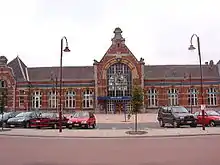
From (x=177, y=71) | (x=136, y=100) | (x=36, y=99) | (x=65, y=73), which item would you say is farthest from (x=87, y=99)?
(x=136, y=100)

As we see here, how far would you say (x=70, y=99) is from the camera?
65.6m

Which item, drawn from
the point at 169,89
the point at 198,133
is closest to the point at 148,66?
the point at 169,89

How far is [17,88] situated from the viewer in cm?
6550

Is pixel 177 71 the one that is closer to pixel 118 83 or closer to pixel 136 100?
pixel 118 83

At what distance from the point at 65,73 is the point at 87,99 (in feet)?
30.4

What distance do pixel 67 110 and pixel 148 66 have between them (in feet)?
68.7

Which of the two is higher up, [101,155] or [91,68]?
[91,68]

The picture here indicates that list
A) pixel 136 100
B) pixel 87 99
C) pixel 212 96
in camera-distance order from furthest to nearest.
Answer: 1. pixel 87 99
2. pixel 212 96
3. pixel 136 100

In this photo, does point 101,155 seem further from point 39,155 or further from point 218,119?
point 218,119

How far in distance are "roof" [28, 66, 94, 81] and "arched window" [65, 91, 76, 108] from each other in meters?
3.09

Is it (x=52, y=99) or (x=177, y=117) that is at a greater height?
(x=52, y=99)

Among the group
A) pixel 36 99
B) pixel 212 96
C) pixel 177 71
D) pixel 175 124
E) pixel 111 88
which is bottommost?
pixel 175 124

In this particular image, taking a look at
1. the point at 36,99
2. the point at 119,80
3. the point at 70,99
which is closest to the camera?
the point at 119,80

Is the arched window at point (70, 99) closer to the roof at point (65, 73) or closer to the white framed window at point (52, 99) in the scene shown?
the white framed window at point (52, 99)
